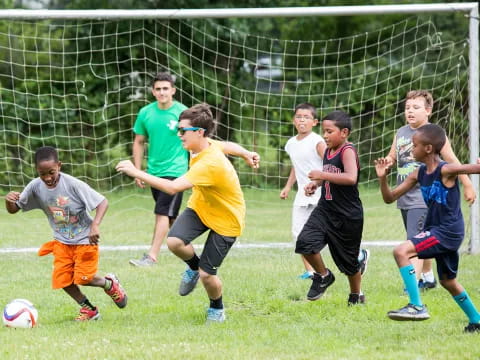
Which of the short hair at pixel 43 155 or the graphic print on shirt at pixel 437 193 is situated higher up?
the graphic print on shirt at pixel 437 193

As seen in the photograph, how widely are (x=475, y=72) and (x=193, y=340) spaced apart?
587 cm

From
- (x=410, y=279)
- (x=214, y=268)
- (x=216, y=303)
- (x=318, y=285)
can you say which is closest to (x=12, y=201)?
(x=214, y=268)

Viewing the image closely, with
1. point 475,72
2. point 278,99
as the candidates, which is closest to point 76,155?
point 278,99

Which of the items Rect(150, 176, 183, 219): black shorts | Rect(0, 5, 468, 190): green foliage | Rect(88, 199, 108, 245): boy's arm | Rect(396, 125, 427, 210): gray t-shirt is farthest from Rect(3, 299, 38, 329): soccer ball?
Rect(0, 5, 468, 190): green foliage

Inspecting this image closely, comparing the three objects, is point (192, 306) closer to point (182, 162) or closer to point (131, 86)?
point (182, 162)

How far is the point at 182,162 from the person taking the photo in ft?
31.2

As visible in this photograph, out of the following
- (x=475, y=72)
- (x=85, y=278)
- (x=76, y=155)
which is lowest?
(x=76, y=155)

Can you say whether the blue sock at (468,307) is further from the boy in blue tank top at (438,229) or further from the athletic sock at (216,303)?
the athletic sock at (216,303)

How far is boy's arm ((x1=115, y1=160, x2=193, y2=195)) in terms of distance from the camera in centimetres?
533

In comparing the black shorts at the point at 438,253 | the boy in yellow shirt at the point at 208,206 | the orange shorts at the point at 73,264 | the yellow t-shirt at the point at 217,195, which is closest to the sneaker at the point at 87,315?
the orange shorts at the point at 73,264

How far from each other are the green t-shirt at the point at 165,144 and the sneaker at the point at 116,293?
297 centimetres

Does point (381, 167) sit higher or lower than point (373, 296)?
higher

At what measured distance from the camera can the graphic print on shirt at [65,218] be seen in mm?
6367

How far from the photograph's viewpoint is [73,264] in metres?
6.48
